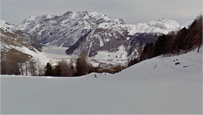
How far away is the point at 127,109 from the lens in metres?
3.81

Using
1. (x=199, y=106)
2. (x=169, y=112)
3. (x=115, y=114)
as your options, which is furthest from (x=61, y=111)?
(x=199, y=106)

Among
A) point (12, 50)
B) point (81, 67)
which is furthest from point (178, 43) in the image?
point (12, 50)

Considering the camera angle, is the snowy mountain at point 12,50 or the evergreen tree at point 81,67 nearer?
the snowy mountain at point 12,50

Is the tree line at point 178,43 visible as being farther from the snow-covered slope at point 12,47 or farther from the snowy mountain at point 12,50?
the snow-covered slope at point 12,47

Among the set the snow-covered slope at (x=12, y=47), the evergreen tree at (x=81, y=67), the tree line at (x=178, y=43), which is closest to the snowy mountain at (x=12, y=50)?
the snow-covered slope at (x=12, y=47)

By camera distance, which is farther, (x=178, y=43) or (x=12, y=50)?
(x=12, y=50)

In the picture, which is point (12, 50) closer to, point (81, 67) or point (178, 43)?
point (81, 67)

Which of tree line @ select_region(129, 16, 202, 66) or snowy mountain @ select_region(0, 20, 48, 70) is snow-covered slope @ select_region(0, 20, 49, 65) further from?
tree line @ select_region(129, 16, 202, 66)

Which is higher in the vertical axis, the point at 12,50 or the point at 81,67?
the point at 12,50

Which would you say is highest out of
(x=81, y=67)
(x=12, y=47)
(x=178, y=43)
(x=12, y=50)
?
(x=12, y=47)

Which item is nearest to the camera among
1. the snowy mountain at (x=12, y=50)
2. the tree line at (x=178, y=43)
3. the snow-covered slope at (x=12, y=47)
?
the tree line at (x=178, y=43)

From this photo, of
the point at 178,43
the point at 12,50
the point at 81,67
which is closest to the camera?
the point at 178,43

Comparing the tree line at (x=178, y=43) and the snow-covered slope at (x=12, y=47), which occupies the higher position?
the snow-covered slope at (x=12, y=47)

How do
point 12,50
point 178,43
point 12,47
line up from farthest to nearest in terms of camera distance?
point 12,47 → point 12,50 → point 178,43
